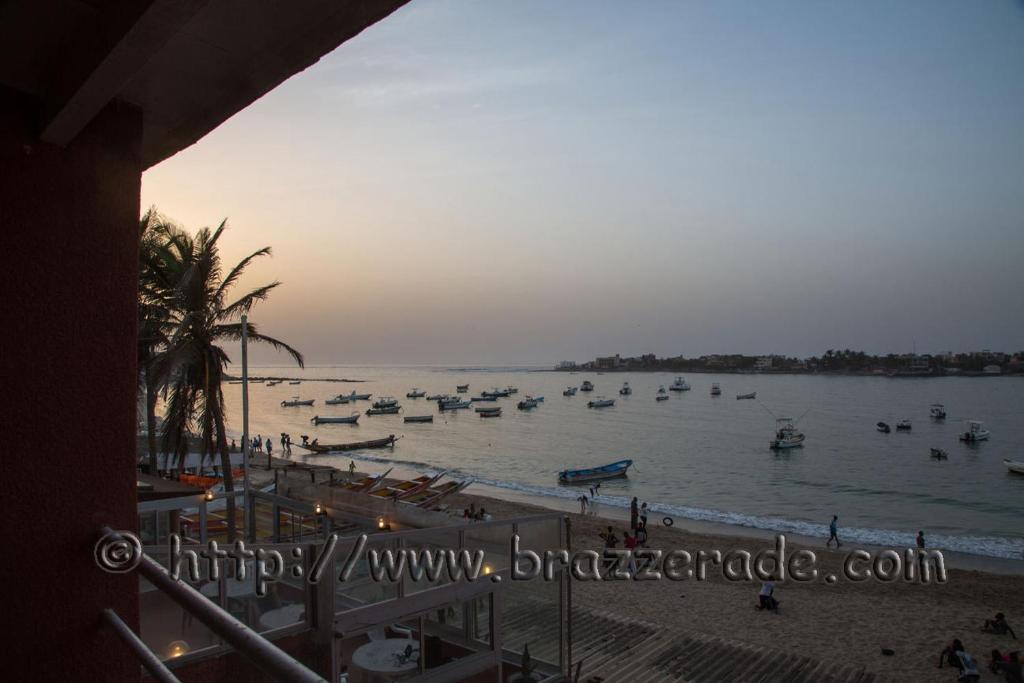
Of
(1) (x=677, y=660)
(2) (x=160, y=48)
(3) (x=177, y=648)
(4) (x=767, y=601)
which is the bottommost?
(4) (x=767, y=601)

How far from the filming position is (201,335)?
1377cm

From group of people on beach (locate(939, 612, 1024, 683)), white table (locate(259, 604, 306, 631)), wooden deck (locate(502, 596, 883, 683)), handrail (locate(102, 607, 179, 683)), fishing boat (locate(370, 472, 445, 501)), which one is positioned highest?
handrail (locate(102, 607, 179, 683))

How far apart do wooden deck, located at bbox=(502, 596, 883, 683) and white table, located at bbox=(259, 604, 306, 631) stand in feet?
20.8

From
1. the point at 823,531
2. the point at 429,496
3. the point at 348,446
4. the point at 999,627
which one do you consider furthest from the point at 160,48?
the point at 348,446

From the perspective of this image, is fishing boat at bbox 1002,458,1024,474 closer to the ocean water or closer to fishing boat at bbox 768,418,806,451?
the ocean water

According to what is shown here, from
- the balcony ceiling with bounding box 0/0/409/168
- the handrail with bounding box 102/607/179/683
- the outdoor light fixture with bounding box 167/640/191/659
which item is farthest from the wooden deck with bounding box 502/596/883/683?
the balcony ceiling with bounding box 0/0/409/168

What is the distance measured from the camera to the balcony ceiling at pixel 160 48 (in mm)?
1646

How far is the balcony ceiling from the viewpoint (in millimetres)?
1646

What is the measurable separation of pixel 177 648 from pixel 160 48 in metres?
5.13

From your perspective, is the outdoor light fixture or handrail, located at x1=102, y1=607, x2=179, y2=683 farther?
the outdoor light fixture

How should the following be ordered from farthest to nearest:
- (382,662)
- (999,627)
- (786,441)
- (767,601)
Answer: (786,441)
(767,601)
(999,627)
(382,662)

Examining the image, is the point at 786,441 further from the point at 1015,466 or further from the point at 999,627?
the point at 999,627

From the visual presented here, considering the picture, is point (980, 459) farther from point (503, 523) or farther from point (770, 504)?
point (503, 523)

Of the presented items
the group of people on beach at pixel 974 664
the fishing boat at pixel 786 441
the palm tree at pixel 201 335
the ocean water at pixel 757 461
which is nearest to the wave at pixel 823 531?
the ocean water at pixel 757 461
